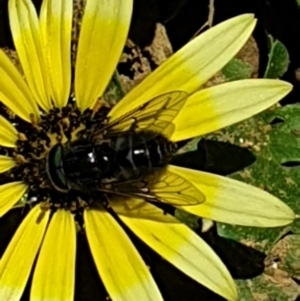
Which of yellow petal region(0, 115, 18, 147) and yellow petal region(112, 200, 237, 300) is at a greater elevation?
yellow petal region(0, 115, 18, 147)

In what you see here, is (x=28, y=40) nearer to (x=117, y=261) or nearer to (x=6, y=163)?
(x=6, y=163)

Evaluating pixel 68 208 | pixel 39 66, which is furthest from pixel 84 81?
pixel 68 208

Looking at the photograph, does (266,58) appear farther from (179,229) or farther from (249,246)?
(179,229)

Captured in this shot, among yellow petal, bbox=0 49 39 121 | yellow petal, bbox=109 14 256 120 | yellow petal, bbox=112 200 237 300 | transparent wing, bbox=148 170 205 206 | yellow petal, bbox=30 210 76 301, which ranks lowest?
yellow petal, bbox=112 200 237 300

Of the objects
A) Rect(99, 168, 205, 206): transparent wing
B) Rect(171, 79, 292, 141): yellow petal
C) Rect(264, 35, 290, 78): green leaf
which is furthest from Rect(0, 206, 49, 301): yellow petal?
Rect(264, 35, 290, 78): green leaf

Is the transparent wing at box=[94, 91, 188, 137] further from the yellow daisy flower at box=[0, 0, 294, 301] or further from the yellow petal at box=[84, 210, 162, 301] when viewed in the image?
the yellow petal at box=[84, 210, 162, 301]

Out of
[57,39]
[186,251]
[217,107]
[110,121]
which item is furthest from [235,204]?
[57,39]
